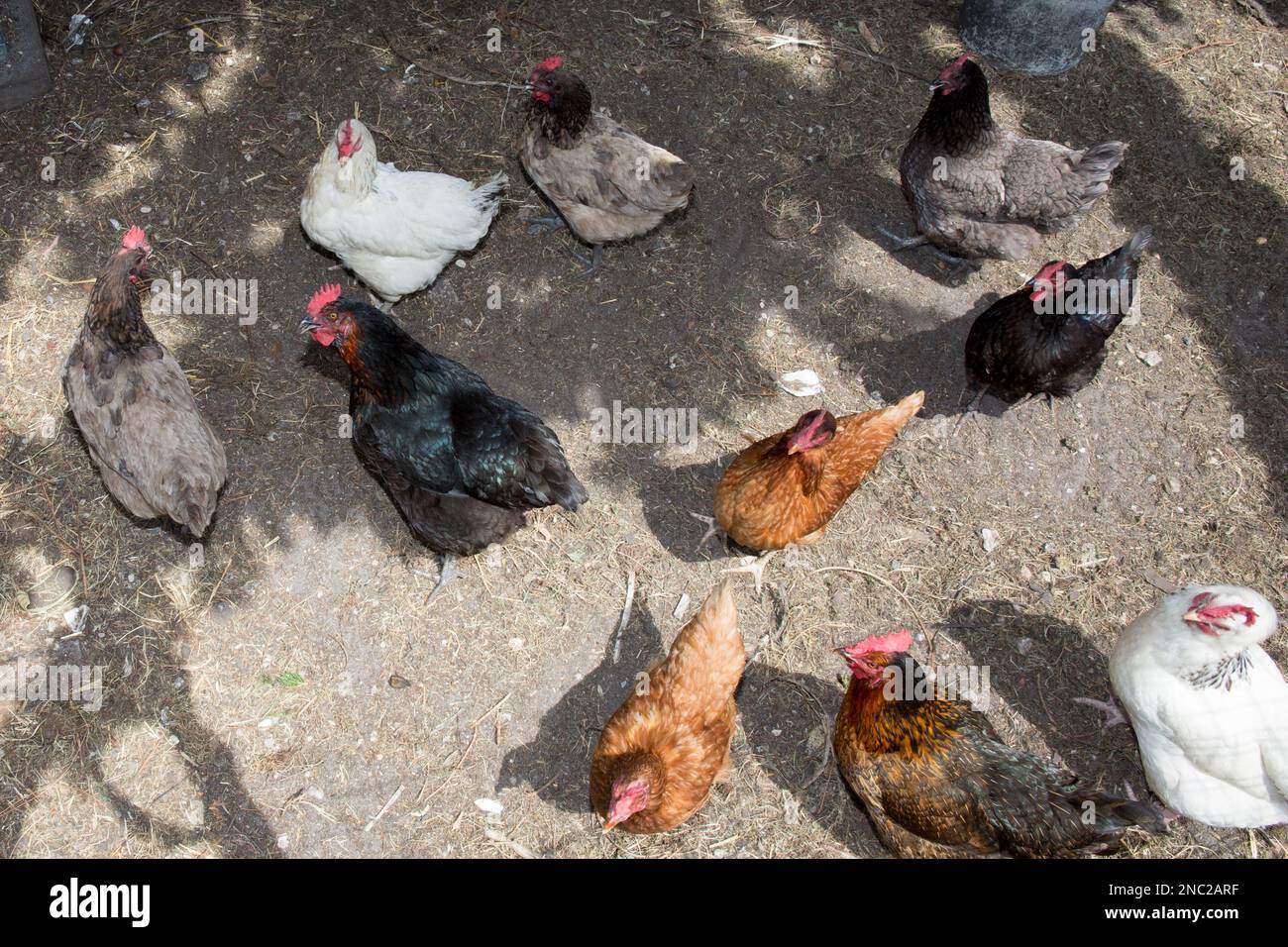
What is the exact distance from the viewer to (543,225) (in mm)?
5883

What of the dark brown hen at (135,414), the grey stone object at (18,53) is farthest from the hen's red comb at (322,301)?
the grey stone object at (18,53)

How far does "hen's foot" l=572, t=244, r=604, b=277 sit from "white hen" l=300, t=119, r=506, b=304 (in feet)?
2.52

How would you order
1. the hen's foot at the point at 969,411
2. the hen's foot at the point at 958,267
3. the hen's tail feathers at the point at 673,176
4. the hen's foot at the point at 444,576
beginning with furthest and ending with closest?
the hen's foot at the point at 958,267
the hen's foot at the point at 969,411
the hen's tail feathers at the point at 673,176
the hen's foot at the point at 444,576

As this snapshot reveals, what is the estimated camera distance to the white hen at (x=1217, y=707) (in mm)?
3932

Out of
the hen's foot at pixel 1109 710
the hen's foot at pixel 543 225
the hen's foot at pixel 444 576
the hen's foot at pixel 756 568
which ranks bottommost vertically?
the hen's foot at pixel 444 576

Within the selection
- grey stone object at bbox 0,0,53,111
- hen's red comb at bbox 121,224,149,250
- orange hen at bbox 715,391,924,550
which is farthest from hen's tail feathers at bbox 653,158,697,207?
grey stone object at bbox 0,0,53,111

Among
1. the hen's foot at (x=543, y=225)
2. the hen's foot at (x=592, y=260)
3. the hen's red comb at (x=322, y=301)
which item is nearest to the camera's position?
the hen's red comb at (x=322, y=301)

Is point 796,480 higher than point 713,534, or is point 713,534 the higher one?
point 796,480

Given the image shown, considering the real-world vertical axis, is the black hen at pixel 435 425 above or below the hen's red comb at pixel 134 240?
below

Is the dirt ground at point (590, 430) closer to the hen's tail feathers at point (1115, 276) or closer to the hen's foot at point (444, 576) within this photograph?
the hen's foot at point (444, 576)

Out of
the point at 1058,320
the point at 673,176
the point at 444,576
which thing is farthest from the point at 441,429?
the point at 1058,320

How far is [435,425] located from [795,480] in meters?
1.83

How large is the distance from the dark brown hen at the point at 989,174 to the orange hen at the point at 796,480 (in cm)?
165

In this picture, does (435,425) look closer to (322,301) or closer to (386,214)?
(322,301)
